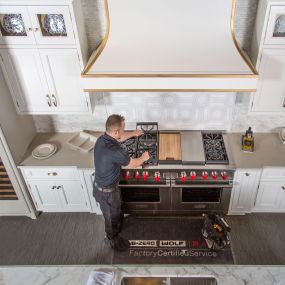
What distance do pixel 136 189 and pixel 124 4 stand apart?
2073 mm

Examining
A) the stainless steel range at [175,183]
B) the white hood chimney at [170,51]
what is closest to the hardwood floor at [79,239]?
the stainless steel range at [175,183]

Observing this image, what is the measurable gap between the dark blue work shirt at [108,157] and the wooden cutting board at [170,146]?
71 centimetres

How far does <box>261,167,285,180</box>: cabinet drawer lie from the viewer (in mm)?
3564

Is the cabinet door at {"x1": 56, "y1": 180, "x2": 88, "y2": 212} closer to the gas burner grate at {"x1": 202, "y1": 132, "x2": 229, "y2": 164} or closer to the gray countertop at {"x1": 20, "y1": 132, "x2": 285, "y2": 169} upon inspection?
the gray countertop at {"x1": 20, "y1": 132, "x2": 285, "y2": 169}

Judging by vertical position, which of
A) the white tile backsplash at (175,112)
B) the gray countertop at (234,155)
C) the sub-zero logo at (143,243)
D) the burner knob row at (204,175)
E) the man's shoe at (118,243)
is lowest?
the sub-zero logo at (143,243)

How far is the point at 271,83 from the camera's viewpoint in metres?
3.26

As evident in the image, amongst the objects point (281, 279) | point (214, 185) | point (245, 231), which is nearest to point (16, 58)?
point (214, 185)

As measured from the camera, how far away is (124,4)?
9.50 ft

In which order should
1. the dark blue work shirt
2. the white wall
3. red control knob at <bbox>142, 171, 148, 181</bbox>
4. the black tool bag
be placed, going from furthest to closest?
red control knob at <bbox>142, 171, 148, 181</bbox>
the black tool bag
the white wall
the dark blue work shirt

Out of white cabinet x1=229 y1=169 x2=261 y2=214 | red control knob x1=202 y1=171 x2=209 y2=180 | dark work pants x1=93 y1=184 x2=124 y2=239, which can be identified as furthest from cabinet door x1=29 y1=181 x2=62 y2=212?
white cabinet x1=229 y1=169 x2=261 y2=214

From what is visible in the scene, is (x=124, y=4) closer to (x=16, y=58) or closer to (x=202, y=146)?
(x=16, y=58)

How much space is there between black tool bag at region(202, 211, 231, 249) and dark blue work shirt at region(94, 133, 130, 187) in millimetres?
1266

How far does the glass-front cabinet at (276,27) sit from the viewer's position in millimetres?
2848

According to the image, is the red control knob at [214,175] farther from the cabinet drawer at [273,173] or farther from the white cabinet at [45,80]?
the white cabinet at [45,80]
